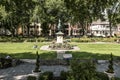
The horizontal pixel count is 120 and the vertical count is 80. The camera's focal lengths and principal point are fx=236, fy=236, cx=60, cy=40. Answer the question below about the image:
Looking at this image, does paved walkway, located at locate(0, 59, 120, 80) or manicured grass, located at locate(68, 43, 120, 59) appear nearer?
paved walkway, located at locate(0, 59, 120, 80)

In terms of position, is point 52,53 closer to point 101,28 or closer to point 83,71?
point 83,71

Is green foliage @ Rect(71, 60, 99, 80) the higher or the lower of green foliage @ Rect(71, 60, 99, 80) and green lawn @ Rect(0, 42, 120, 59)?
the higher

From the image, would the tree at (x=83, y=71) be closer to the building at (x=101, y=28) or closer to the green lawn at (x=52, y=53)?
the green lawn at (x=52, y=53)

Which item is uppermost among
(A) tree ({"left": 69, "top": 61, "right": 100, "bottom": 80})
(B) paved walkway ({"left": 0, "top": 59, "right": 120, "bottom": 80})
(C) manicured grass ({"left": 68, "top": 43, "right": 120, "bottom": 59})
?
(A) tree ({"left": 69, "top": 61, "right": 100, "bottom": 80})

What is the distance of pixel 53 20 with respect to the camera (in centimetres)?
6975

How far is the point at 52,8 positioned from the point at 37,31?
28331mm

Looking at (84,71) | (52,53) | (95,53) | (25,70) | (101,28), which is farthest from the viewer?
(101,28)

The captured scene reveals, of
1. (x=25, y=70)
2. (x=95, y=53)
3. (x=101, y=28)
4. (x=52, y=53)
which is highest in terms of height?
(x=101, y=28)

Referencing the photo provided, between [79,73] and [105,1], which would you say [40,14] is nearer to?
[105,1]

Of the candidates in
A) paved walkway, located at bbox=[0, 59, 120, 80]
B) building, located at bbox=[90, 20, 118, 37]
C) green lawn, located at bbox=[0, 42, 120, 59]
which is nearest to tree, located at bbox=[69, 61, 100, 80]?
paved walkway, located at bbox=[0, 59, 120, 80]

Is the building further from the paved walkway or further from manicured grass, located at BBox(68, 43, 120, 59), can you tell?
the paved walkway

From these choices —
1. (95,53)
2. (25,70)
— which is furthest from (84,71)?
(95,53)

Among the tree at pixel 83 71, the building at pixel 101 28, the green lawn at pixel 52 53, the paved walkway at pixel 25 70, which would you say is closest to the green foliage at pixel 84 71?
the tree at pixel 83 71

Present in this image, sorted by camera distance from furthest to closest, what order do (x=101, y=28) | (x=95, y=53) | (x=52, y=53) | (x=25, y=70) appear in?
1. (x=101, y=28)
2. (x=95, y=53)
3. (x=52, y=53)
4. (x=25, y=70)
